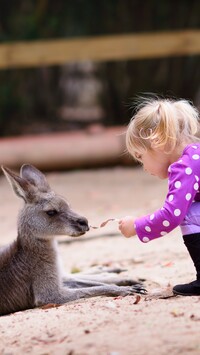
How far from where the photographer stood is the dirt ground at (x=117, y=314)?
3.70 m

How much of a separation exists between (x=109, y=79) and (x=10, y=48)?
3.28 m

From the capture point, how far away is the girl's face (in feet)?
15.2

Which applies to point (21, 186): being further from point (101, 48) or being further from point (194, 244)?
point (101, 48)

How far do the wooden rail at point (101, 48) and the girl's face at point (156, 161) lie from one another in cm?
711

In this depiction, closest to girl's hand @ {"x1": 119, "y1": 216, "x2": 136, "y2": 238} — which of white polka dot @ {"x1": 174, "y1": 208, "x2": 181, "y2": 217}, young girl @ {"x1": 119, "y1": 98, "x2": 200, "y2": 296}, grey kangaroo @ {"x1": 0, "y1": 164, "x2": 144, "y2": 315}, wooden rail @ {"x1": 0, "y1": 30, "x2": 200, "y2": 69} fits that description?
young girl @ {"x1": 119, "y1": 98, "x2": 200, "y2": 296}

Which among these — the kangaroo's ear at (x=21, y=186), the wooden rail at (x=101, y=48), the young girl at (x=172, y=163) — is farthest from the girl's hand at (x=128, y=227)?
the wooden rail at (x=101, y=48)

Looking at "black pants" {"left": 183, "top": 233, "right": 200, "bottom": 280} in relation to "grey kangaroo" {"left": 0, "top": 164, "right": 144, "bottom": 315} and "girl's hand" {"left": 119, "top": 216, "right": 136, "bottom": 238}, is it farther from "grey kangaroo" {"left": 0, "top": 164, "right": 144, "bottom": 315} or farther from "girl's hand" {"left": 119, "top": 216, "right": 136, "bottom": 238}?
"grey kangaroo" {"left": 0, "top": 164, "right": 144, "bottom": 315}

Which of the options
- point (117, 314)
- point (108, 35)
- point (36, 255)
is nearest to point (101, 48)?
point (108, 35)

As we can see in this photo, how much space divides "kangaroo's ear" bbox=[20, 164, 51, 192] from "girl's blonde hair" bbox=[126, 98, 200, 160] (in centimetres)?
116

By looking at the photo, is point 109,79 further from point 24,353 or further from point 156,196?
point 24,353

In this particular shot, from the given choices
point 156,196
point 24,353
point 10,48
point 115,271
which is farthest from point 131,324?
point 10,48

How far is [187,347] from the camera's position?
354 cm

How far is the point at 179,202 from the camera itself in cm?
441

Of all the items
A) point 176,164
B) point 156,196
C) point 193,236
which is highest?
point 176,164
